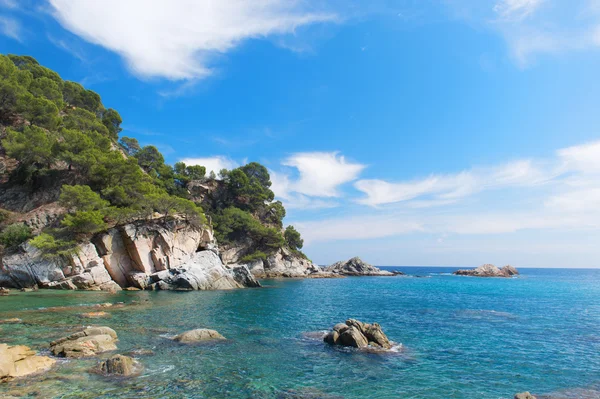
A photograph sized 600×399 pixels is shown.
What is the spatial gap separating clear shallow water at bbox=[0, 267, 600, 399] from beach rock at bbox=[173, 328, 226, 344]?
905 mm

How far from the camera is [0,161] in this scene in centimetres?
4791

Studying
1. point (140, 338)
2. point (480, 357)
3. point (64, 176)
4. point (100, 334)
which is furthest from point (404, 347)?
point (64, 176)

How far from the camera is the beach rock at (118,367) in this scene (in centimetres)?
1239

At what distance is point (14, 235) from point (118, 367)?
37.1 metres

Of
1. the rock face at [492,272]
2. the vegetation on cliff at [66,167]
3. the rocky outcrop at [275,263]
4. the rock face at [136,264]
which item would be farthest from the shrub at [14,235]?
the rock face at [492,272]

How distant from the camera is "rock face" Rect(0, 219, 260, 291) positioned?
3741cm

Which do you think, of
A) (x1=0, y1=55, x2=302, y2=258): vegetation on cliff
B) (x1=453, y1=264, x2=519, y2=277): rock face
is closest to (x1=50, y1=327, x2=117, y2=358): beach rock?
(x1=0, y1=55, x2=302, y2=258): vegetation on cliff

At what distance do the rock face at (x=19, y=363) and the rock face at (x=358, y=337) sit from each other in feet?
44.7

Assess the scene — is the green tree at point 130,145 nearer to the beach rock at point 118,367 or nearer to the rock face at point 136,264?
the rock face at point 136,264

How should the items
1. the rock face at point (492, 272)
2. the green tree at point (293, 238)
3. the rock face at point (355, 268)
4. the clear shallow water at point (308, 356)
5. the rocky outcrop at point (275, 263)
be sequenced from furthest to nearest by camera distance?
the rock face at point (492, 272), the rock face at point (355, 268), the green tree at point (293, 238), the rocky outcrop at point (275, 263), the clear shallow water at point (308, 356)

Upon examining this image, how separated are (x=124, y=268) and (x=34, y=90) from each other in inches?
1511

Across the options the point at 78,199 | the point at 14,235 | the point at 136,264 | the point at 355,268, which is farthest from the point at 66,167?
the point at 355,268

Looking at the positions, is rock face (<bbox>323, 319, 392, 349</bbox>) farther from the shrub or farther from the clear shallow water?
the shrub

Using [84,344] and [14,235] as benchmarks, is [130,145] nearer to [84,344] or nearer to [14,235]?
[14,235]
